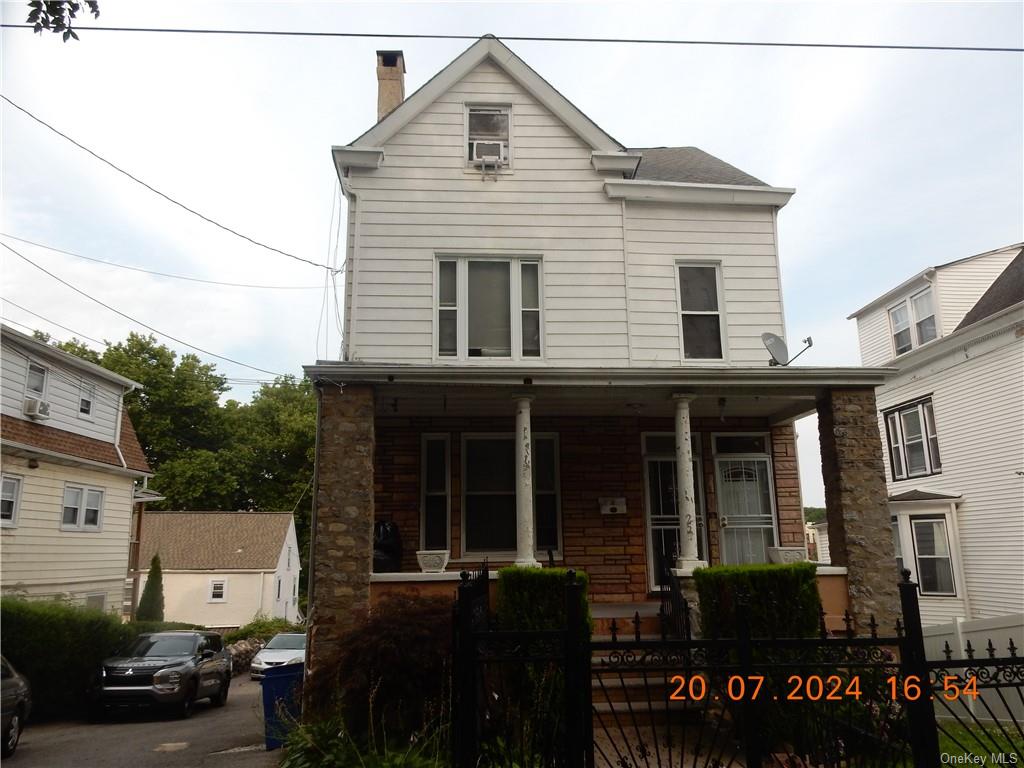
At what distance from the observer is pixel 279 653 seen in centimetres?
1672

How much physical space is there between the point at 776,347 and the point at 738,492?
243 cm

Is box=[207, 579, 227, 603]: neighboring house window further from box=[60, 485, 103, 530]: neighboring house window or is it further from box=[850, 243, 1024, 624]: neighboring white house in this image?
box=[850, 243, 1024, 624]: neighboring white house

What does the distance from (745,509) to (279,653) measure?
1183cm

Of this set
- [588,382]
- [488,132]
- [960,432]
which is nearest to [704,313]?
[588,382]

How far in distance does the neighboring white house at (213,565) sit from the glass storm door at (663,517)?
2171 centimetres

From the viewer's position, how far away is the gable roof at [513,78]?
35.5 feet

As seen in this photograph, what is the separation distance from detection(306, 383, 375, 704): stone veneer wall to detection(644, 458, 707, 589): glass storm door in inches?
179

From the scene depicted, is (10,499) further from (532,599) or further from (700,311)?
(700,311)

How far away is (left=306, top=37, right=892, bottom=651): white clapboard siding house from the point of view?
34.0 feet

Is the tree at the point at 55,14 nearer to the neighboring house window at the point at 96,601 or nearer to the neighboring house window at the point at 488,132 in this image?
the neighboring house window at the point at 488,132

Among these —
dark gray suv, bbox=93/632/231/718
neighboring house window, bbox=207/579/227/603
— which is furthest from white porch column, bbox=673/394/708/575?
neighboring house window, bbox=207/579/227/603

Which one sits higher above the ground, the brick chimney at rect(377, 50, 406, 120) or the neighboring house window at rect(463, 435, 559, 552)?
the brick chimney at rect(377, 50, 406, 120)

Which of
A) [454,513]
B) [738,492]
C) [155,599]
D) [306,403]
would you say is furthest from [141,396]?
[738,492]

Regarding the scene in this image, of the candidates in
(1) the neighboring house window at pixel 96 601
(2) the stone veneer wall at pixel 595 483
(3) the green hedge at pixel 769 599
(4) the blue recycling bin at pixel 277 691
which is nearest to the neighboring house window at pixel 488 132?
(2) the stone veneer wall at pixel 595 483
